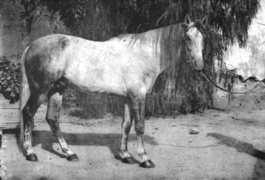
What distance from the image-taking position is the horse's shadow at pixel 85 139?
5559mm

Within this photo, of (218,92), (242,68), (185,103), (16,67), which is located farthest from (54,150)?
(242,68)

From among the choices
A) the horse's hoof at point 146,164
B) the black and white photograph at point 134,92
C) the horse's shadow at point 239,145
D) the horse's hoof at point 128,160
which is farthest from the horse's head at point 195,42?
the horse's shadow at point 239,145

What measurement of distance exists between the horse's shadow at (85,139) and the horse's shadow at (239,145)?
97cm

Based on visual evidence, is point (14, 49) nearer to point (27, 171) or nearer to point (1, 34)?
point (1, 34)

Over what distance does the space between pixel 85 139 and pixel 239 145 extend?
2.15m

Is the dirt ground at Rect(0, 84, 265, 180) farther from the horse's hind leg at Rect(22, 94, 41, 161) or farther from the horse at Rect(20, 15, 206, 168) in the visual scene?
the horse at Rect(20, 15, 206, 168)

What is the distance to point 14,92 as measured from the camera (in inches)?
238

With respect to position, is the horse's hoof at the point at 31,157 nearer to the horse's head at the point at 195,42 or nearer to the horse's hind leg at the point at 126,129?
the horse's hind leg at the point at 126,129

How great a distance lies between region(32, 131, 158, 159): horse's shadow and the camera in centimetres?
556

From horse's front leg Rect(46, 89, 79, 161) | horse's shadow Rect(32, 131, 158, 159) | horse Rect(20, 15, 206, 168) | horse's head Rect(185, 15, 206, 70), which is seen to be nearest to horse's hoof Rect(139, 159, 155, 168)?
horse Rect(20, 15, 206, 168)

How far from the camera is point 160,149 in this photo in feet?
18.2

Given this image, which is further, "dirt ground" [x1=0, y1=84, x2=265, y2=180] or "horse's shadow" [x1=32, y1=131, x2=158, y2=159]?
"horse's shadow" [x1=32, y1=131, x2=158, y2=159]

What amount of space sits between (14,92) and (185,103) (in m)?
2.94

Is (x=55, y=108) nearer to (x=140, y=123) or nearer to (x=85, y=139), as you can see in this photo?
(x=85, y=139)
